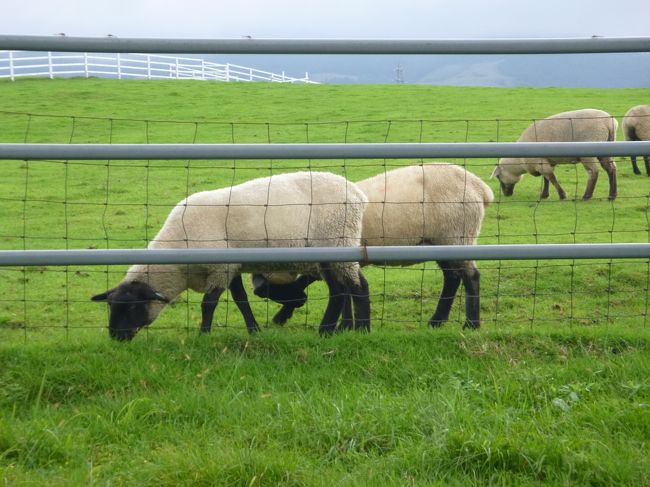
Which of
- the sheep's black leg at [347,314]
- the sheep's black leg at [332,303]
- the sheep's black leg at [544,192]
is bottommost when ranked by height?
the sheep's black leg at [544,192]

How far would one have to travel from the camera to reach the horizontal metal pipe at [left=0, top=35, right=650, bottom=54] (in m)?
4.18

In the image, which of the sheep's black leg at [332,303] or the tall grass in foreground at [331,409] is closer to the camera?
the tall grass in foreground at [331,409]

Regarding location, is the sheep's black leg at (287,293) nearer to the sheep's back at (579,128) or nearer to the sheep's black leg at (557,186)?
the sheep's black leg at (557,186)

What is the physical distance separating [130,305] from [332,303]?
1.57 m

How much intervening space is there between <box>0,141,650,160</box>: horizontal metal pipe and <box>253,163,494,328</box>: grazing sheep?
3289mm

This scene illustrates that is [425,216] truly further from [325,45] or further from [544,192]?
[544,192]

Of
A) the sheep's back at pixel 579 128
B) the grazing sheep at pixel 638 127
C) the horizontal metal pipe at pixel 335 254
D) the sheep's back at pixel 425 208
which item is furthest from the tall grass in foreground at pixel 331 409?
the grazing sheep at pixel 638 127

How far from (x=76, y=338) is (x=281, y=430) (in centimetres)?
177

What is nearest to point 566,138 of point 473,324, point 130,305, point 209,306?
point 473,324

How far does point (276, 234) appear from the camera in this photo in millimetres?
7074

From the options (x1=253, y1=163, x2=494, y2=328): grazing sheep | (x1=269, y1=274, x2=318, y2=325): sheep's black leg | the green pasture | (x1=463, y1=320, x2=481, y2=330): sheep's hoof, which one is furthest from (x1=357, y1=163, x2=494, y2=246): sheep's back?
(x1=463, y1=320, x2=481, y2=330): sheep's hoof

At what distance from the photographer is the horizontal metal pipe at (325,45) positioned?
418 centimetres

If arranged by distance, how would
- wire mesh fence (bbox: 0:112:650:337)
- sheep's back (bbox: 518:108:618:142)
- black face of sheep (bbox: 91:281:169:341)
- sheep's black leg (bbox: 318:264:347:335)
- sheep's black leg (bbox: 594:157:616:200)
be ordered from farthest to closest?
sheep's back (bbox: 518:108:618:142) → sheep's black leg (bbox: 594:157:616:200) → wire mesh fence (bbox: 0:112:650:337) → black face of sheep (bbox: 91:281:169:341) → sheep's black leg (bbox: 318:264:347:335)

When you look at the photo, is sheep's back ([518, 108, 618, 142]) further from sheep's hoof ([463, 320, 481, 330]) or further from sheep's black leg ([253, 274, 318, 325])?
sheep's hoof ([463, 320, 481, 330])
